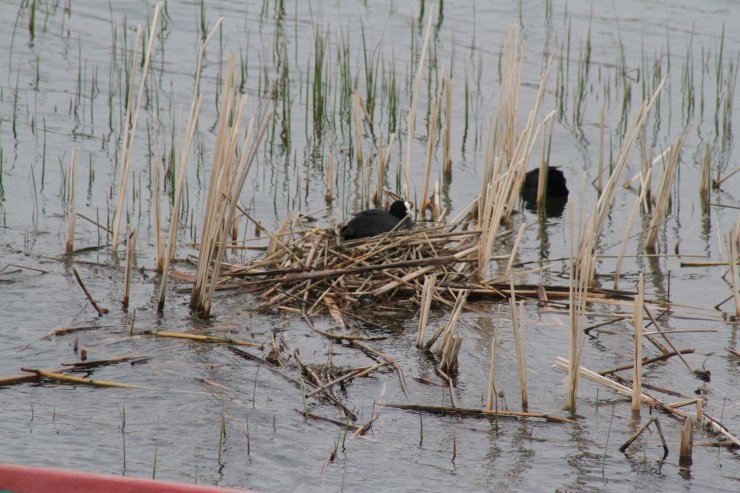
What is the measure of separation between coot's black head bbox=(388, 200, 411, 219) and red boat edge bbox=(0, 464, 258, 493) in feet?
14.7

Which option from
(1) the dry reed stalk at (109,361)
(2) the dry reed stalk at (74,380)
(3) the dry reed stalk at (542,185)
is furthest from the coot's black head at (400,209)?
(2) the dry reed stalk at (74,380)

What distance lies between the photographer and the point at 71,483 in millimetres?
2957

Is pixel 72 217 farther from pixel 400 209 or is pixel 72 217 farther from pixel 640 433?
pixel 640 433

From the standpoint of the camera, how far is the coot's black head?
7250 millimetres

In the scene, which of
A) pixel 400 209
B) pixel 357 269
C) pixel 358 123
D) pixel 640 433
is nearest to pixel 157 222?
pixel 357 269

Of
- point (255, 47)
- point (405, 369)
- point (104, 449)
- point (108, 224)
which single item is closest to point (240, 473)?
point (104, 449)

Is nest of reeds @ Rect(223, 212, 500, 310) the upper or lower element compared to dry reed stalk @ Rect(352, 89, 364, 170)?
lower

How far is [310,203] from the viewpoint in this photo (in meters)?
8.85

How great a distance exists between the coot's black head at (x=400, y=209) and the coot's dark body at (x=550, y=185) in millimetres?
2384

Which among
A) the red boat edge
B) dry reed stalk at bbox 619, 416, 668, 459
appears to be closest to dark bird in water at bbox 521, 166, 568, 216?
dry reed stalk at bbox 619, 416, 668, 459

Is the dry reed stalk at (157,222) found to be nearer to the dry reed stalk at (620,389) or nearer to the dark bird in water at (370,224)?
the dark bird in water at (370,224)

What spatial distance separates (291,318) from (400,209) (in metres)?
1.70

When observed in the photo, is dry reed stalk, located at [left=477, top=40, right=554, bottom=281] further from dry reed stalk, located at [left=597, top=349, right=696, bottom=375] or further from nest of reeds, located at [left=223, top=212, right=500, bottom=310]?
dry reed stalk, located at [left=597, top=349, right=696, bottom=375]

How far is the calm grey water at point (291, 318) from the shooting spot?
412 cm
